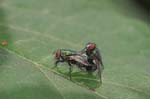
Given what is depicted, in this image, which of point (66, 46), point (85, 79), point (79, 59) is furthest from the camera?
point (66, 46)

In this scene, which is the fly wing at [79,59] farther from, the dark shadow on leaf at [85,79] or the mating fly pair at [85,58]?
the dark shadow on leaf at [85,79]

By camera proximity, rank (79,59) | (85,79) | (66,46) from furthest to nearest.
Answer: (66,46)
(79,59)
(85,79)

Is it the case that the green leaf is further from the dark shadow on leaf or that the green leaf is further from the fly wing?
the fly wing

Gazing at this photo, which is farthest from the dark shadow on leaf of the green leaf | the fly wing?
the fly wing

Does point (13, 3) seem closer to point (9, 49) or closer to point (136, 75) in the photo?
point (9, 49)

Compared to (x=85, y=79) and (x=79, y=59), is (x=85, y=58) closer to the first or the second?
(x=79, y=59)

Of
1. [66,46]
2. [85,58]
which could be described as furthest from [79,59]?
[66,46]

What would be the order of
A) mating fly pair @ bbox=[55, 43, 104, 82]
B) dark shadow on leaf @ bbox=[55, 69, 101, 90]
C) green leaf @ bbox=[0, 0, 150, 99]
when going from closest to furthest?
green leaf @ bbox=[0, 0, 150, 99] < dark shadow on leaf @ bbox=[55, 69, 101, 90] < mating fly pair @ bbox=[55, 43, 104, 82]

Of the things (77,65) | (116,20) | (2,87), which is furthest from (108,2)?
(2,87)
